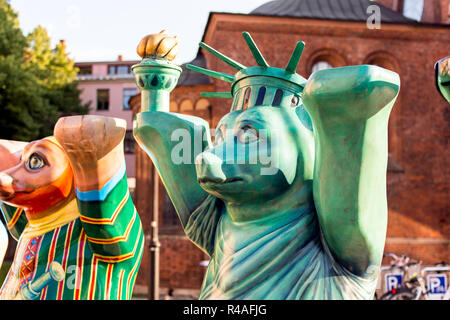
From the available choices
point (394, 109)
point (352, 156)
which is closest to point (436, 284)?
point (394, 109)

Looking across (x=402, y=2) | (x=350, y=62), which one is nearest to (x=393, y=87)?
(x=350, y=62)

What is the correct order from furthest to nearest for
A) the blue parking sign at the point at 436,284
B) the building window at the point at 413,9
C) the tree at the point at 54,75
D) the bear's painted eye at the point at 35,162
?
the tree at the point at 54,75
the building window at the point at 413,9
the blue parking sign at the point at 436,284
the bear's painted eye at the point at 35,162

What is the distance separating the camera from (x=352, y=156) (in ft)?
5.61

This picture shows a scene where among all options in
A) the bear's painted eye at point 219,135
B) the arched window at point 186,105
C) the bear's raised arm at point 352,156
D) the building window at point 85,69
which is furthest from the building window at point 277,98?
the building window at point 85,69

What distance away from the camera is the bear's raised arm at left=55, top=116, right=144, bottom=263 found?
243 centimetres

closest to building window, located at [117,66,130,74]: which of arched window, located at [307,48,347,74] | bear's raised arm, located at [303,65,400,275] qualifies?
arched window, located at [307,48,347,74]

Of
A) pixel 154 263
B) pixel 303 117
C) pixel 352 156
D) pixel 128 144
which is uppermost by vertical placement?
pixel 128 144

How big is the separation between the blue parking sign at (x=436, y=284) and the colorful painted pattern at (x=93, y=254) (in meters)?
7.73

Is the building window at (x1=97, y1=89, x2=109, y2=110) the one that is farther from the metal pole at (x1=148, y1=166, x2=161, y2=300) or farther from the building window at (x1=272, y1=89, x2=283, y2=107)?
the building window at (x1=272, y1=89, x2=283, y2=107)

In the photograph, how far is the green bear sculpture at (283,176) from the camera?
5.55ft

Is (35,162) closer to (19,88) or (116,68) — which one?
(19,88)

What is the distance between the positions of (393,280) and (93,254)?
8008mm

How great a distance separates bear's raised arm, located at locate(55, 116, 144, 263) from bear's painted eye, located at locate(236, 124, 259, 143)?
73 centimetres

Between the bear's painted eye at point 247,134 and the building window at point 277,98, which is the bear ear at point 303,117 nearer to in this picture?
the building window at point 277,98
